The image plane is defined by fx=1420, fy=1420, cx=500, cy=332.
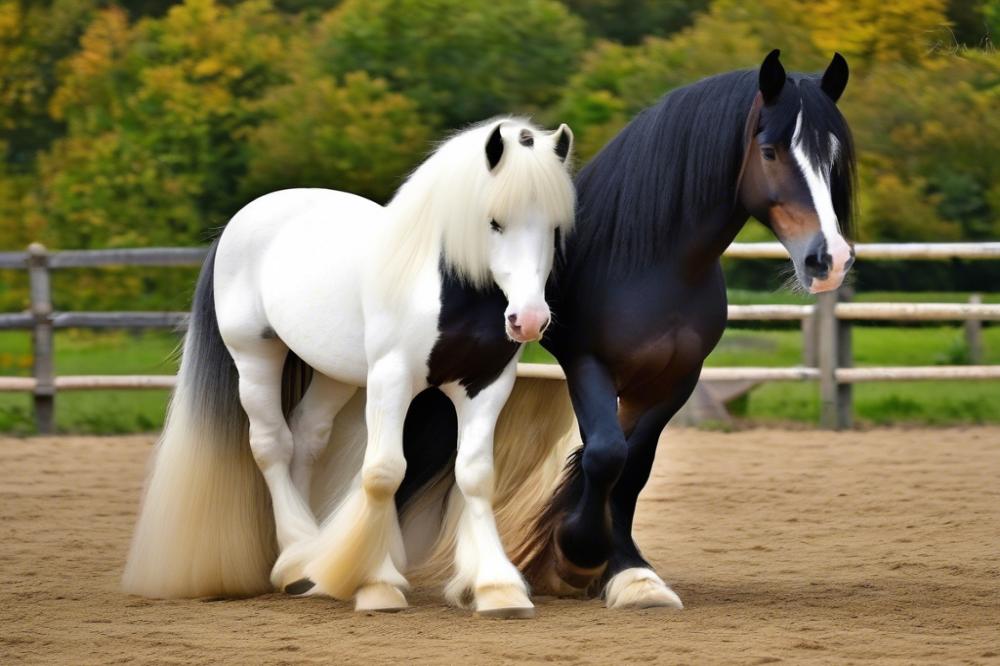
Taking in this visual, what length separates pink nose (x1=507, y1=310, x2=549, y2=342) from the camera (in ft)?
12.8

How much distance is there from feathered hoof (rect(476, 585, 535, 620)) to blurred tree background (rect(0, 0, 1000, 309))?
31.7 ft

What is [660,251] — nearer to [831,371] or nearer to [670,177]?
[670,177]

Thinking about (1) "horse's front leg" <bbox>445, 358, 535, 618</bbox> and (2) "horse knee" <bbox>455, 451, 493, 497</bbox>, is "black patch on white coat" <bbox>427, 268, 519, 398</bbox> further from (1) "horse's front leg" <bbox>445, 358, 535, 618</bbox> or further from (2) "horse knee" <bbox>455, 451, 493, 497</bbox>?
(2) "horse knee" <bbox>455, 451, 493, 497</bbox>

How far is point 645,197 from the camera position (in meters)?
4.32

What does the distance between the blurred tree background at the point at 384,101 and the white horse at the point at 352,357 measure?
30.5 ft

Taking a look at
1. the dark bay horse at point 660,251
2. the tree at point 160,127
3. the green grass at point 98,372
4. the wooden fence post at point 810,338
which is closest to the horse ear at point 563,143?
the dark bay horse at point 660,251

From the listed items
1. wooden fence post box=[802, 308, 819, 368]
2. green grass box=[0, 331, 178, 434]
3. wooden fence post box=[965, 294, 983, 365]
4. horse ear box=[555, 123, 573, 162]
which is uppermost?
horse ear box=[555, 123, 573, 162]

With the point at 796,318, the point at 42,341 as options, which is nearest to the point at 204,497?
the point at 42,341

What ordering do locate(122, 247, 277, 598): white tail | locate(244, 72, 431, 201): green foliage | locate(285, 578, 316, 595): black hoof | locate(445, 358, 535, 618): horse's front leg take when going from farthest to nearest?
locate(244, 72, 431, 201): green foliage
locate(122, 247, 277, 598): white tail
locate(285, 578, 316, 595): black hoof
locate(445, 358, 535, 618): horse's front leg

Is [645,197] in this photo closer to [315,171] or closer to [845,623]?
[845,623]

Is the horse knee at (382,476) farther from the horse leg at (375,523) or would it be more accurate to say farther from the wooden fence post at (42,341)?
Result: the wooden fence post at (42,341)

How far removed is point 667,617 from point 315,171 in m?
11.2

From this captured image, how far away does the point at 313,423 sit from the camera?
499cm

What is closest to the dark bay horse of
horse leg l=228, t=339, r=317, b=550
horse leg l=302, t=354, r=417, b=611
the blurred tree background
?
horse leg l=302, t=354, r=417, b=611
